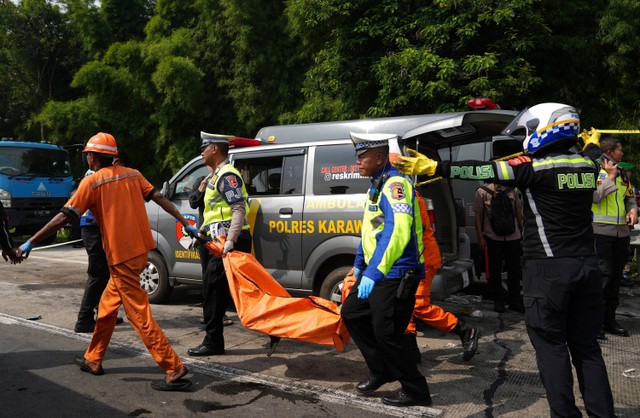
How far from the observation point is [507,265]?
704 cm

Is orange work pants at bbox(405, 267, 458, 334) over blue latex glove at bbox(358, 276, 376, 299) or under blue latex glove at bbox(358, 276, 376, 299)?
under

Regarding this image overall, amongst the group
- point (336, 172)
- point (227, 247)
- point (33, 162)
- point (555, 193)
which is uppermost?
point (33, 162)

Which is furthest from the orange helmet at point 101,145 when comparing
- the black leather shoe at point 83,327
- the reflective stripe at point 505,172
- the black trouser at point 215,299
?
the reflective stripe at point 505,172

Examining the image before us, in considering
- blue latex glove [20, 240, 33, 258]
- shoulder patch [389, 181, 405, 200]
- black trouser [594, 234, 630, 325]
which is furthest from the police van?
blue latex glove [20, 240, 33, 258]

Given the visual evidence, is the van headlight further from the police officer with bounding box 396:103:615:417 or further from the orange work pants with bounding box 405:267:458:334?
the police officer with bounding box 396:103:615:417

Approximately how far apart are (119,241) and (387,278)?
6.86 ft

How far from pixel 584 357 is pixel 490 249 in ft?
13.0

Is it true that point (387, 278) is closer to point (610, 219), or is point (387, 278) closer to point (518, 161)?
point (518, 161)

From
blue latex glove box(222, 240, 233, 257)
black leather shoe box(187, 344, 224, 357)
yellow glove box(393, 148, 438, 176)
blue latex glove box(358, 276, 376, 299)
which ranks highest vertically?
yellow glove box(393, 148, 438, 176)

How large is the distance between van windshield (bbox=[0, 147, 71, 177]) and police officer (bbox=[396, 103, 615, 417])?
13.6 metres

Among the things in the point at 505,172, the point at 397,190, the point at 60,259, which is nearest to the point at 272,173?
the point at 397,190

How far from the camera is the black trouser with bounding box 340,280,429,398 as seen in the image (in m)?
3.71

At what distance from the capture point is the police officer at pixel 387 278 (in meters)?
3.63

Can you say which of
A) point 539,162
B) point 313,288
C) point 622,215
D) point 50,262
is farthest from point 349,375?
point 50,262
